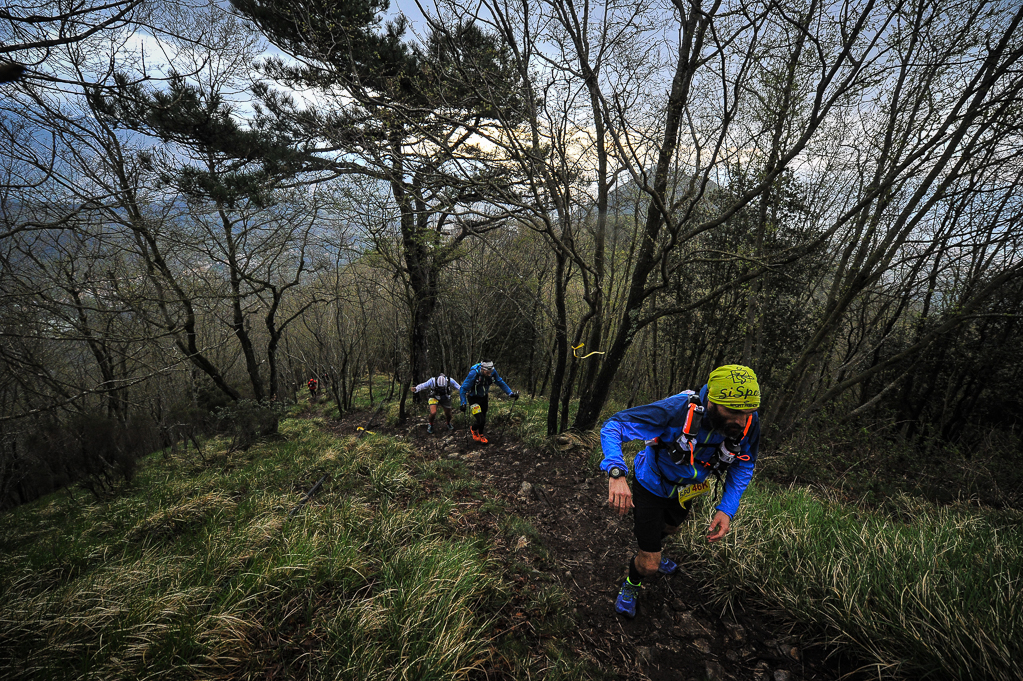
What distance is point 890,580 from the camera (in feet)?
8.06

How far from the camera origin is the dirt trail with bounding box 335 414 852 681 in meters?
2.41

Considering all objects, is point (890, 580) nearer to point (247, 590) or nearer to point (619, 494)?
point (619, 494)

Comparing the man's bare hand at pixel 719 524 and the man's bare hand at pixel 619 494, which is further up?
the man's bare hand at pixel 619 494

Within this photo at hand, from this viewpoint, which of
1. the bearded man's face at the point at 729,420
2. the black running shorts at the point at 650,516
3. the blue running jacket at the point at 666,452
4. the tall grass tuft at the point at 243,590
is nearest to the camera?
the tall grass tuft at the point at 243,590

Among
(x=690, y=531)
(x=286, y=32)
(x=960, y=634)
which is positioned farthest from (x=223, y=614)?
(x=286, y=32)

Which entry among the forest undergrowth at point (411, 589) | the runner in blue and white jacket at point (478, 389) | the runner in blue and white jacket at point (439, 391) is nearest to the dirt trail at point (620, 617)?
the forest undergrowth at point (411, 589)

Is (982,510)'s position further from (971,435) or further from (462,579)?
(462,579)

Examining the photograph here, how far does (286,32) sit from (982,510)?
12283 millimetres

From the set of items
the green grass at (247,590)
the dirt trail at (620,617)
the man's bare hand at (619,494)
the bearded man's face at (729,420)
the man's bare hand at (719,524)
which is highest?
the bearded man's face at (729,420)

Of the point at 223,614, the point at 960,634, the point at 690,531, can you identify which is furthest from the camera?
the point at 690,531

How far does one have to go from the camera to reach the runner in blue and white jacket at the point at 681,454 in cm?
239

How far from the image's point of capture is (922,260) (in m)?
6.13

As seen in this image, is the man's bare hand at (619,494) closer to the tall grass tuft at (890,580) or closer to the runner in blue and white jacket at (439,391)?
the tall grass tuft at (890,580)

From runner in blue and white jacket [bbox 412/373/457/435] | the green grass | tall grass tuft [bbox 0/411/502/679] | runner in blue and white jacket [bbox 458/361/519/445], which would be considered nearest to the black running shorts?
the green grass
